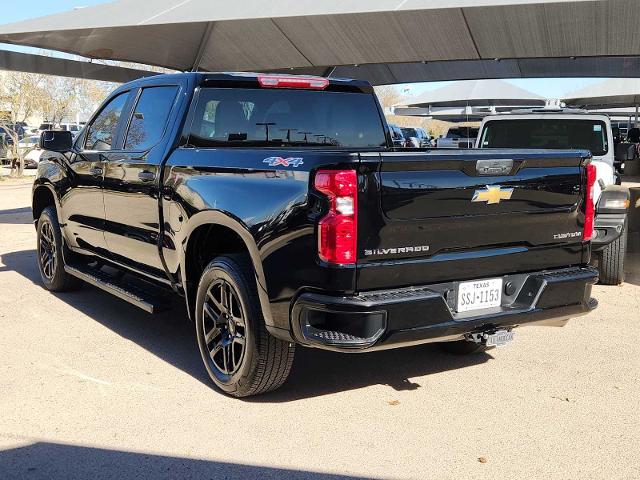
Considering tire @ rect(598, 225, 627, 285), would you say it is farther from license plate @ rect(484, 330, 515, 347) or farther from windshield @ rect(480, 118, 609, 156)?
license plate @ rect(484, 330, 515, 347)

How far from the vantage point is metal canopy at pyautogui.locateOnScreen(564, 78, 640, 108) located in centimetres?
2348

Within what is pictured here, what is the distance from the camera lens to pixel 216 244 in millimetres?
4730

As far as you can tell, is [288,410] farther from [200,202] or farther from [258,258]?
[200,202]

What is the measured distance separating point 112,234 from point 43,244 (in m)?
1.99

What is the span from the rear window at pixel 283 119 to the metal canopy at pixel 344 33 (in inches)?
186

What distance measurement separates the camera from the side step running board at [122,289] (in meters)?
5.03

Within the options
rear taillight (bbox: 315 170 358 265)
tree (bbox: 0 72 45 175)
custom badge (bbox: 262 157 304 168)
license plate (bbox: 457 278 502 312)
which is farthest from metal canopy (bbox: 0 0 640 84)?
tree (bbox: 0 72 45 175)

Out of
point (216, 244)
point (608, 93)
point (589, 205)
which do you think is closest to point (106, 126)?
point (216, 244)

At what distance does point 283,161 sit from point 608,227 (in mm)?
4143

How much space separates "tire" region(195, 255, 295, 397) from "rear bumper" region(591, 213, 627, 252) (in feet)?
12.6

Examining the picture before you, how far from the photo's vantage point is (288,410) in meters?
4.20

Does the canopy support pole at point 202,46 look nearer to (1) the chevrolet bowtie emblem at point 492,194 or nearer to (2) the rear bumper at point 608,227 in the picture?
(2) the rear bumper at point 608,227

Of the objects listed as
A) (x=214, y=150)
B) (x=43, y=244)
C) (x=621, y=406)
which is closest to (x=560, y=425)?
(x=621, y=406)

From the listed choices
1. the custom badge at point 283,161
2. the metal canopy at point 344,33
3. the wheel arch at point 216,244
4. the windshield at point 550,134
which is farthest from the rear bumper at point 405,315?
the metal canopy at point 344,33
